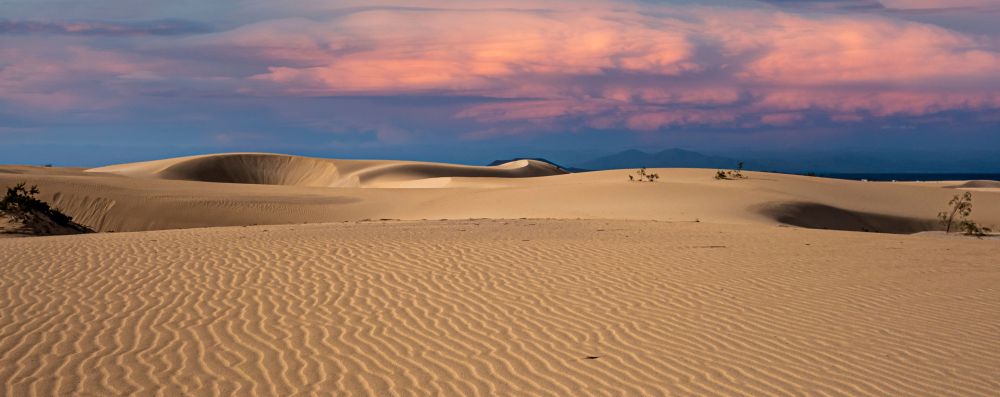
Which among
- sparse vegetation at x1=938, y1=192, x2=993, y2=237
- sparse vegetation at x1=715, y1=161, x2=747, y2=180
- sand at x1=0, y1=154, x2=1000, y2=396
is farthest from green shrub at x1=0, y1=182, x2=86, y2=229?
sparse vegetation at x1=715, y1=161, x2=747, y2=180

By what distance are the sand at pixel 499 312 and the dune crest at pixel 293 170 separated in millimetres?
45844

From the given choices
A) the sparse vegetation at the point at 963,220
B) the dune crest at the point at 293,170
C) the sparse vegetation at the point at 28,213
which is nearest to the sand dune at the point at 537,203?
the sparse vegetation at the point at 963,220

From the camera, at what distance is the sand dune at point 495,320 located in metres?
5.93

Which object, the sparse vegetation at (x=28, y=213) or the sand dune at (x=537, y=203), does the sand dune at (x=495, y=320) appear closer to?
the sparse vegetation at (x=28, y=213)

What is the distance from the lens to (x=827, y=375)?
6.06m

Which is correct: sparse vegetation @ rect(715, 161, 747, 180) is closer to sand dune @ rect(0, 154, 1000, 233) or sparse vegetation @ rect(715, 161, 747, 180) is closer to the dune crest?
sand dune @ rect(0, 154, 1000, 233)

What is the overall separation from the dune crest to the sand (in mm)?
45844

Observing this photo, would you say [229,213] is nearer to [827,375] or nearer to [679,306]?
[679,306]

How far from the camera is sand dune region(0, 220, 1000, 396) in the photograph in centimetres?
593

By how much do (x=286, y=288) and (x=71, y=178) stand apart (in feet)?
89.9

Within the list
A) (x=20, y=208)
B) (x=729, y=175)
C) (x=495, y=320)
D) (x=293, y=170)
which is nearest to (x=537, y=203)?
(x=729, y=175)

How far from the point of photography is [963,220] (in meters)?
25.4

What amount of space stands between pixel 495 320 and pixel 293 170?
6161 cm

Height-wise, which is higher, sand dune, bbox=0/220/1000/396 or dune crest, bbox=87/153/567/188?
dune crest, bbox=87/153/567/188
